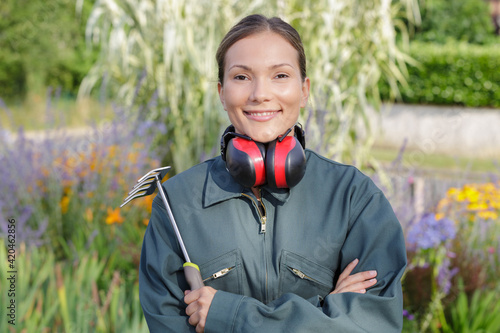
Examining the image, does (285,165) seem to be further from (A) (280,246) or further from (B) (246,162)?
(A) (280,246)

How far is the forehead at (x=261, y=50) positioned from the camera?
1.38 m

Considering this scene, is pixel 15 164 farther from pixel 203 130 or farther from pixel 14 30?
pixel 14 30

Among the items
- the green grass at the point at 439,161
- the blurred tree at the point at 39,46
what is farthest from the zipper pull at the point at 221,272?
the blurred tree at the point at 39,46

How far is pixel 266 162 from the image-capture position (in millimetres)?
1362

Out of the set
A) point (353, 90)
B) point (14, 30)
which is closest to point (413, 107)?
point (353, 90)

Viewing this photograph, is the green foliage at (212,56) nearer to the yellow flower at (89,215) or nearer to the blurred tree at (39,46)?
the yellow flower at (89,215)

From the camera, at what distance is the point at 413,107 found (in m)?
11.3

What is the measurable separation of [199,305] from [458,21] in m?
14.3

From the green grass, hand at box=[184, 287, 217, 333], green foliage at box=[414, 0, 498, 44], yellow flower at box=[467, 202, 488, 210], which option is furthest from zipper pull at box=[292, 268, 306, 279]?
green foliage at box=[414, 0, 498, 44]

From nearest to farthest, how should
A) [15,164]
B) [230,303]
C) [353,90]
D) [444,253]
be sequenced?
[230,303] → [444,253] → [15,164] → [353,90]

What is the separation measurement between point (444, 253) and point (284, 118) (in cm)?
186

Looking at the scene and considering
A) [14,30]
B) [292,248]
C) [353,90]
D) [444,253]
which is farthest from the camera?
[14,30]

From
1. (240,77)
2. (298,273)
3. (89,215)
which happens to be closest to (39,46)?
(89,215)

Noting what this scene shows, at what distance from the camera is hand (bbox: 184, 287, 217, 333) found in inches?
49.8
